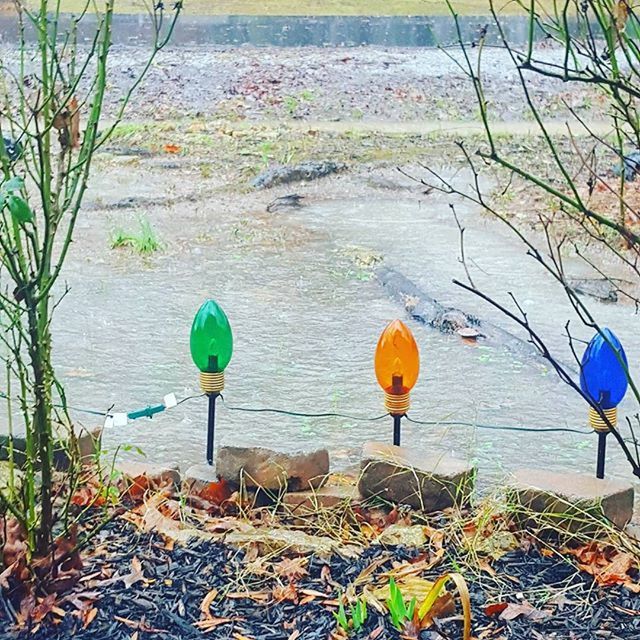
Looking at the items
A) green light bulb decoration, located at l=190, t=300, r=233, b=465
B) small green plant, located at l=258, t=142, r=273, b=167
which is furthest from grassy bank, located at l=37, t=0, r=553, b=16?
green light bulb decoration, located at l=190, t=300, r=233, b=465

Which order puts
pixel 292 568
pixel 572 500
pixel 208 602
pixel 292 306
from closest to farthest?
1. pixel 208 602
2. pixel 292 568
3. pixel 572 500
4. pixel 292 306

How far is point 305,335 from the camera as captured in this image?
18.9ft

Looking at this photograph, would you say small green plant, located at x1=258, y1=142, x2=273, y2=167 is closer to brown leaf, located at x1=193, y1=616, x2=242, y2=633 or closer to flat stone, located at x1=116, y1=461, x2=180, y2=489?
flat stone, located at x1=116, y1=461, x2=180, y2=489

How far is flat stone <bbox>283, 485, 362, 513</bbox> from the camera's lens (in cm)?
326

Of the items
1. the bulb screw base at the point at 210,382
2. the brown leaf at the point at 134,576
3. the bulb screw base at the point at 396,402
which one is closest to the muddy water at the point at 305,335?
the bulb screw base at the point at 210,382

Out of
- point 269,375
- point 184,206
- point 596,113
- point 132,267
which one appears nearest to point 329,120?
point 596,113

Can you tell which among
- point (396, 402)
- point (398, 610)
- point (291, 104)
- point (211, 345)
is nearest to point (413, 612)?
point (398, 610)

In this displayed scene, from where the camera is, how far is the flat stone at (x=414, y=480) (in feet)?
10.5

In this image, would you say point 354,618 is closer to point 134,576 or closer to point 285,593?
point 285,593

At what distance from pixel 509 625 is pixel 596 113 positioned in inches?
484

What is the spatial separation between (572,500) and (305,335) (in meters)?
2.86

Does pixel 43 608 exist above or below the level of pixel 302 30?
below

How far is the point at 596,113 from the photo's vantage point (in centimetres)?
1396

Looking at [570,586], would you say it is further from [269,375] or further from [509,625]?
[269,375]
